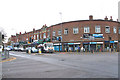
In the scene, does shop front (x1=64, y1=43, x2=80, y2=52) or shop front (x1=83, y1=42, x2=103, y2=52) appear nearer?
shop front (x1=83, y1=42, x2=103, y2=52)

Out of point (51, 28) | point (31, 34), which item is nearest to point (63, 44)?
point (51, 28)

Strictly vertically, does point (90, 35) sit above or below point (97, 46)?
above

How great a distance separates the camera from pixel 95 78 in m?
7.86

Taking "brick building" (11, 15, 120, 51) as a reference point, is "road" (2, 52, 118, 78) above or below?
below

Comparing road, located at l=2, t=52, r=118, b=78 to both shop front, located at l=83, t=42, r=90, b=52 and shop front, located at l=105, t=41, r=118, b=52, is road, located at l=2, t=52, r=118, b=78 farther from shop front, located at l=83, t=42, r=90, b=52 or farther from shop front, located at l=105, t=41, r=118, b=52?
shop front, located at l=105, t=41, r=118, b=52

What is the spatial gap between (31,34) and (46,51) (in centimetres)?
2849

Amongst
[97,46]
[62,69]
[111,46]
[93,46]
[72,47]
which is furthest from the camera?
[72,47]

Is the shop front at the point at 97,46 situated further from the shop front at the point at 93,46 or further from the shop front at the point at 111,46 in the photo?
the shop front at the point at 111,46

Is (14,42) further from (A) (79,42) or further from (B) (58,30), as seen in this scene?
(A) (79,42)

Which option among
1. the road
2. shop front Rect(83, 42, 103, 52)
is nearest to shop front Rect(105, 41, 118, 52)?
shop front Rect(83, 42, 103, 52)

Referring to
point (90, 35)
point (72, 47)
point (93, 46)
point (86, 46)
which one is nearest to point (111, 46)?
point (93, 46)

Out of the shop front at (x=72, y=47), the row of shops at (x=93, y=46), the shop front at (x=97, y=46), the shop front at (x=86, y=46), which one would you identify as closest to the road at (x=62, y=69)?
the row of shops at (x=93, y=46)

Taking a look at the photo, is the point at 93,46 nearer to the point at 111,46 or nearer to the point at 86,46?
the point at 86,46

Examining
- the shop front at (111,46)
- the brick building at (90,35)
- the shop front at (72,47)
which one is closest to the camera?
the brick building at (90,35)
